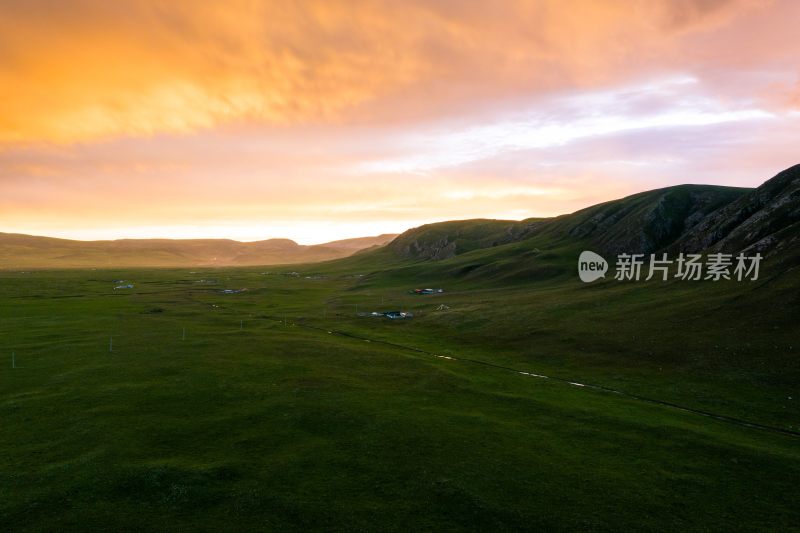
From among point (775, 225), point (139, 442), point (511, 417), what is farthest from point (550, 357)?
point (775, 225)

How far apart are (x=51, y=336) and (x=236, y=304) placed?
6614 centimetres

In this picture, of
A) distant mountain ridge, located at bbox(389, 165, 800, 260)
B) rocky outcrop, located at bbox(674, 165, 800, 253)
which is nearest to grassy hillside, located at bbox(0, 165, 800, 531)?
rocky outcrop, located at bbox(674, 165, 800, 253)

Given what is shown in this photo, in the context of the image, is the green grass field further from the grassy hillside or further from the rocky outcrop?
the rocky outcrop

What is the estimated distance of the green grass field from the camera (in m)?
27.3

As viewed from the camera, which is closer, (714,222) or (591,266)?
(714,222)

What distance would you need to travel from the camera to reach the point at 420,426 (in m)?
40.0

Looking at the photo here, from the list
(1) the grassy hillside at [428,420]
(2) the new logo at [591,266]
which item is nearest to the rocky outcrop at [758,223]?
(1) the grassy hillside at [428,420]

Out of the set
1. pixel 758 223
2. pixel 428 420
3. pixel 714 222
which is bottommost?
pixel 428 420

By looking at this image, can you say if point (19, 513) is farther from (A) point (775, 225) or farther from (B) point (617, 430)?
(A) point (775, 225)

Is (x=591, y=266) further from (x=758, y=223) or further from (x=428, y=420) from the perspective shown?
(x=428, y=420)

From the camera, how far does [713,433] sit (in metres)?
39.3

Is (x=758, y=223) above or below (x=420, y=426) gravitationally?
above

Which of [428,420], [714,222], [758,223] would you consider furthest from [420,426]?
[714,222]

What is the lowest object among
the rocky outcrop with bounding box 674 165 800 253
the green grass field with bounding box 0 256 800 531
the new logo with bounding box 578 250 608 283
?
the green grass field with bounding box 0 256 800 531
